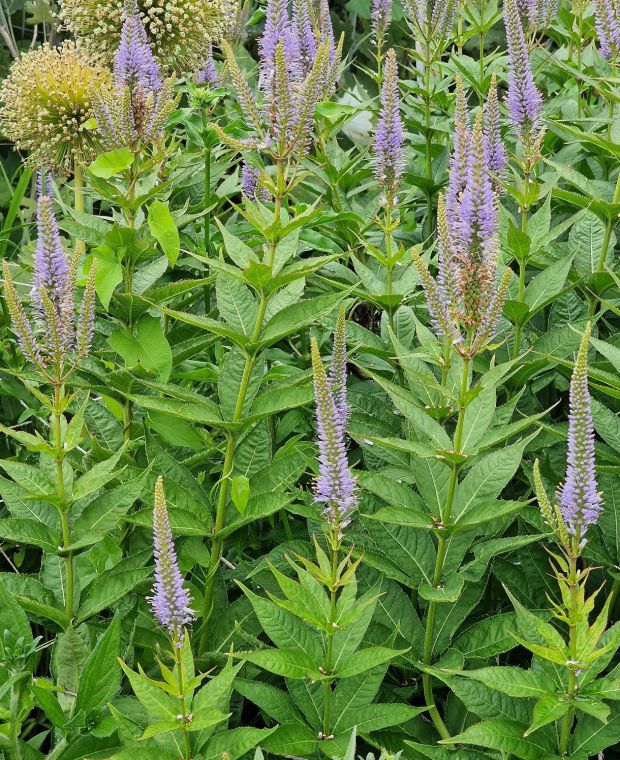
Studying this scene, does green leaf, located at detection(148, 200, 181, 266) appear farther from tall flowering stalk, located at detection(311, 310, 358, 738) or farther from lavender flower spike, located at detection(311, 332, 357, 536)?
lavender flower spike, located at detection(311, 332, 357, 536)

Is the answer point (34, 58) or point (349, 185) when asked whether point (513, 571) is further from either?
point (34, 58)

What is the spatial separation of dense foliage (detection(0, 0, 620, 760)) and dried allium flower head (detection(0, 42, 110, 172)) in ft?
0.04

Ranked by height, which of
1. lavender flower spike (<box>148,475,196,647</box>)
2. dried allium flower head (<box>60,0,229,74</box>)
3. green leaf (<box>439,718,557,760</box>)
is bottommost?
green leaf (<box>439,718,557,760</box>)

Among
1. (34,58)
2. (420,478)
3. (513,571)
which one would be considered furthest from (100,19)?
(513,571)

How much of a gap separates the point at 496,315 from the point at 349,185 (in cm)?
159

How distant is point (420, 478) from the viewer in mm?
2102

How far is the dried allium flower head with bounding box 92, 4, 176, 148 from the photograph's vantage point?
2330 millimetres

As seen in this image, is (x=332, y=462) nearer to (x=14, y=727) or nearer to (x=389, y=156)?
(x=14, y=727)

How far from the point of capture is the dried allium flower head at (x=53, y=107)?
2.86m

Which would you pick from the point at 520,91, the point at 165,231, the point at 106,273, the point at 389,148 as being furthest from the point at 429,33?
the point at 106,273

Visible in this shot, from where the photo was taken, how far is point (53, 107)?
9.44 feet

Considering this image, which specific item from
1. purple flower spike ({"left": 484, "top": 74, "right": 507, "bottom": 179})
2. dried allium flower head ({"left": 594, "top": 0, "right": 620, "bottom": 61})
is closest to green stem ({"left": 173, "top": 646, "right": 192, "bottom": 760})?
purple flower spike ({"left": 484, "top": 74, "right": 507, "bottom": 179})

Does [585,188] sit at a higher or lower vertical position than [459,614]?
higher

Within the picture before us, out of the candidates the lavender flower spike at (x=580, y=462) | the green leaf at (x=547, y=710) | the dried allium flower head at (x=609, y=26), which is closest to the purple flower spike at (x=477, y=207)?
the lavender flower spike at (x=580, y=462)
